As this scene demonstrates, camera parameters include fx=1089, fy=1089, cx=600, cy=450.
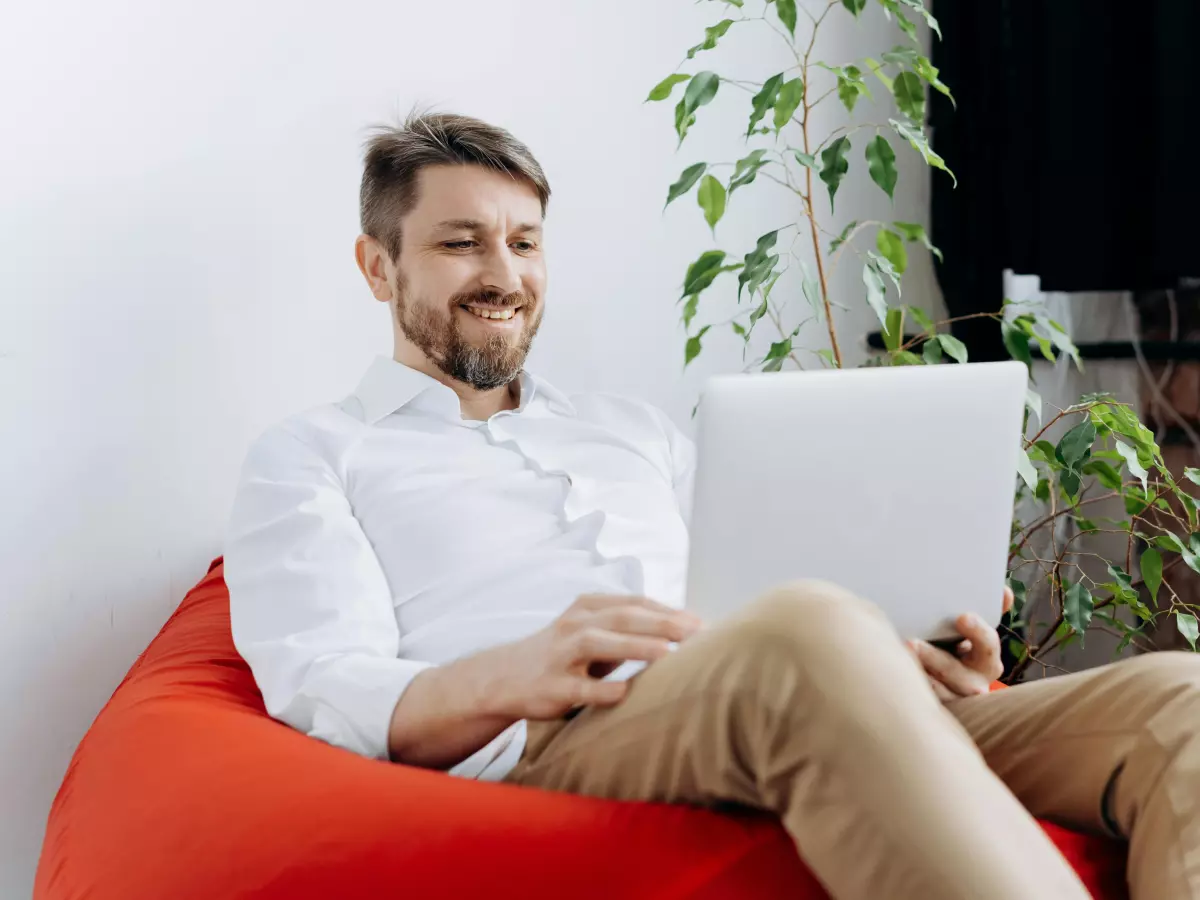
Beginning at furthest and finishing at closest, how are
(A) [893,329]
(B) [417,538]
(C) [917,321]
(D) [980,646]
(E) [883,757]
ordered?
(C) [917,321], (A) [893,329], (B) [417,538], (D) [980,646], (E) [883,757]

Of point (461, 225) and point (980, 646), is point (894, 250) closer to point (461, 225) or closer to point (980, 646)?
point (461, 225)

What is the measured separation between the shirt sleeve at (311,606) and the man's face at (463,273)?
0.30 m

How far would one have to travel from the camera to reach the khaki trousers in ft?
2.25

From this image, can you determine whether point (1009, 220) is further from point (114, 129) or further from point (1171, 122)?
point (114, 129)

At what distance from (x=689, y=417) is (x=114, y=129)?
3.94 ft

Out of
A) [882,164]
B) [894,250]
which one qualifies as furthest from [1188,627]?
[882,164]

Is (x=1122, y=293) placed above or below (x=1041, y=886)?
above

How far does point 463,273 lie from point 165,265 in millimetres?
450

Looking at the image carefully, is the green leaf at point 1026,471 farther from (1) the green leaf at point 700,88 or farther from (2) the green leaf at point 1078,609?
(1) the green leaf at point 700,88

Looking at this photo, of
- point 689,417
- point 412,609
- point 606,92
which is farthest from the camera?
point 689,417

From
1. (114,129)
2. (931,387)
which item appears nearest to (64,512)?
(114,129)

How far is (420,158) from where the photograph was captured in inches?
59.6

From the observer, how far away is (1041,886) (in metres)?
0.67

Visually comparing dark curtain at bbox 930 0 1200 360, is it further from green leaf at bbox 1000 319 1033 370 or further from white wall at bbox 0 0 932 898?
white wall at bbox 0 0 932 898
